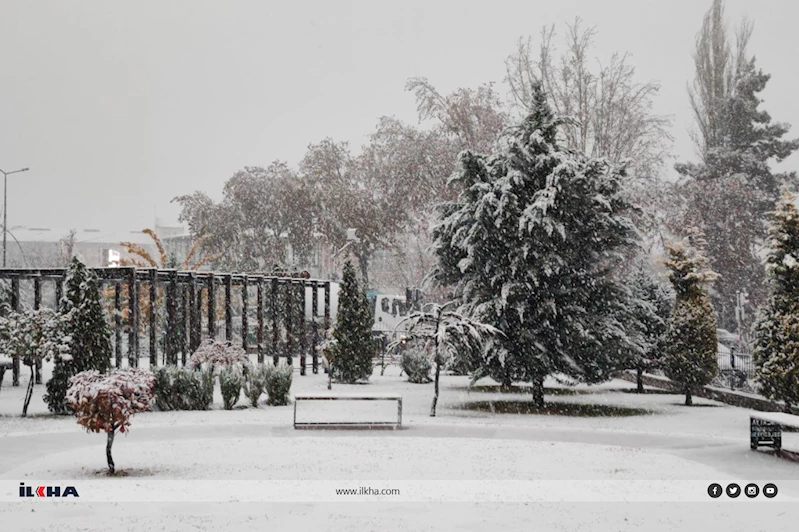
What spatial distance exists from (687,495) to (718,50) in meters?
6.95

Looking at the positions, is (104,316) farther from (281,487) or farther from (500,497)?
(500,497)

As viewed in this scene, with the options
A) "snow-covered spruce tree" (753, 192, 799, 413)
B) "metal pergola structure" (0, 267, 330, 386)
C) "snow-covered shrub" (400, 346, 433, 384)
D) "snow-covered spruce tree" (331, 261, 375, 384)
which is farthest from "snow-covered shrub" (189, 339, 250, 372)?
"snow-covered spruce tree" (753, 192, 799, 413)

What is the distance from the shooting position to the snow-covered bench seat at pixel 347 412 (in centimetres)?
1243

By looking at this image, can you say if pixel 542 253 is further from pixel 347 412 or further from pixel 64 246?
pixel 64 246

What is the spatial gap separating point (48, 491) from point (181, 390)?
21.6ft

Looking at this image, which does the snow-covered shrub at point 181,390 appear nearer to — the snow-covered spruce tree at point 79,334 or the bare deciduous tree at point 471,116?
the snow-covered spruce tree at point 79,334

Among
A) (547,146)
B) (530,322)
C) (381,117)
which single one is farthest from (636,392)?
(381,117)

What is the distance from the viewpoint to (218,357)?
1619 cm

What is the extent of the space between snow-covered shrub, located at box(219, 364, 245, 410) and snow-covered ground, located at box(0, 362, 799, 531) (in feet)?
0.72

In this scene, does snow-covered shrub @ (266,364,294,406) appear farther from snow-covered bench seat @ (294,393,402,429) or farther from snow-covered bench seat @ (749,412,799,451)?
snow-covered bench seat @ (749,412,799,451)

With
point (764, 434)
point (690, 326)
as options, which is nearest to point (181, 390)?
point (764, 434)

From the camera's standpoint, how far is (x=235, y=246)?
18109mm

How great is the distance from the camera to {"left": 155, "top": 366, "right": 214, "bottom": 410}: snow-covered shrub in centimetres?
1423

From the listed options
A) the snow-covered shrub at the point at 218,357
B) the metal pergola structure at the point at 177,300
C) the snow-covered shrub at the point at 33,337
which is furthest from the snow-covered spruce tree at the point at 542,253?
the snow-covered shrub at the point at 33,337
